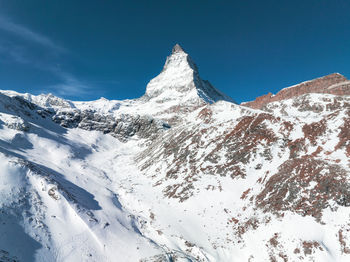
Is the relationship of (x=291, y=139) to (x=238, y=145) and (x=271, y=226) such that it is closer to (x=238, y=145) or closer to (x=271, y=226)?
(x=238, y=145)

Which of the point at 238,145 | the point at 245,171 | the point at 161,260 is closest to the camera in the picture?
the point at 161,260

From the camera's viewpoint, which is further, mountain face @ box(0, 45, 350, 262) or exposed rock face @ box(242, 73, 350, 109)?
exposed rock face @ box(242, 73, 350, 109)

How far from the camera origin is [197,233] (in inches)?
713

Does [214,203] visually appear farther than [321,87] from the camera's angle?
No

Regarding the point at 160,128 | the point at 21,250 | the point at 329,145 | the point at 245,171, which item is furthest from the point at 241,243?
the point at 160,128

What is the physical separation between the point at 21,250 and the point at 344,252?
21.1 m

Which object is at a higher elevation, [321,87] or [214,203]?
[321,87]

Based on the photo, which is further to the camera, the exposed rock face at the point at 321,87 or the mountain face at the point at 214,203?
the exposed rock face at the point at 321,87

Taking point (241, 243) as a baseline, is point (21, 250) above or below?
below

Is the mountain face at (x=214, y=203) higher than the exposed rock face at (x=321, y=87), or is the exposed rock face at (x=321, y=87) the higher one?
the exposed rock face at (x=321, y=87)

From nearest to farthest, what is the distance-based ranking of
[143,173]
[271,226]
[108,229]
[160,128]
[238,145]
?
[271,226] < [108,229] < [238,145] < [143,173] < [160,128]

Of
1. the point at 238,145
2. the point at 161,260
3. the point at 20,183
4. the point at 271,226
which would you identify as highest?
the point at 238,145

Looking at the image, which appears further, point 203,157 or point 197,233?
point 203,157

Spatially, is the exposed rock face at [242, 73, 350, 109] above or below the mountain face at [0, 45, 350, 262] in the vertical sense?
above
